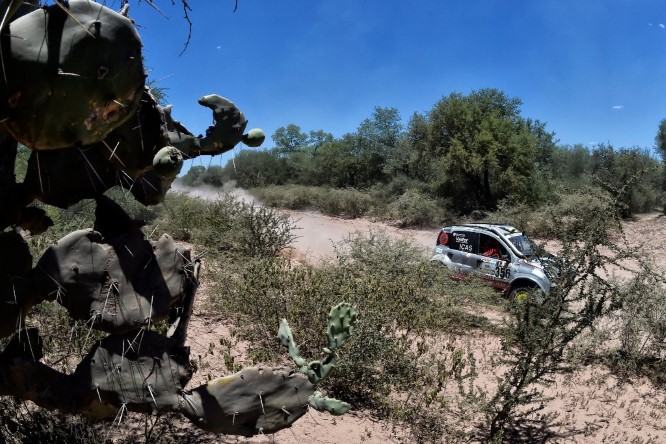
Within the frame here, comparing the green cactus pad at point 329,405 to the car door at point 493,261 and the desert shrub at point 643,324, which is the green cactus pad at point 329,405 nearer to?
the desert shrub at point 643,324

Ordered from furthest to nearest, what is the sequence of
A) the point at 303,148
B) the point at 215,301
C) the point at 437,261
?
the point at 303,148 → the point at 437,261 → the point at 215,301

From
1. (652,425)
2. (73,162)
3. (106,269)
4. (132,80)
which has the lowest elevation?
(652,425)

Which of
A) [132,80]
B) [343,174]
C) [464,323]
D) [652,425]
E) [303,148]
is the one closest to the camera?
[132,80]

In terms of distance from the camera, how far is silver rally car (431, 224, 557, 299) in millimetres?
10156

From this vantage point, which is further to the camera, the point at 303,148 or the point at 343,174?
the point at 303,148

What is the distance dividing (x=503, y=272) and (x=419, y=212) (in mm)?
16713

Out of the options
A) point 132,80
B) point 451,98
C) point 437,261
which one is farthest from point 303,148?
point 132,80

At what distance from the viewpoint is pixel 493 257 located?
10.9 m

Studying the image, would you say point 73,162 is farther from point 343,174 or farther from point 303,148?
point 303,148

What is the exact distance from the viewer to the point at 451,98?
29.5 meters

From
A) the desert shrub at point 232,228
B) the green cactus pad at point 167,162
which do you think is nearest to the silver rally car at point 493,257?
the desert shrub at point 232,228

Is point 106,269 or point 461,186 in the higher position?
point 461,186

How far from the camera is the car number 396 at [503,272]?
1048 cm

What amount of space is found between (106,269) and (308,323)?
389 cm
